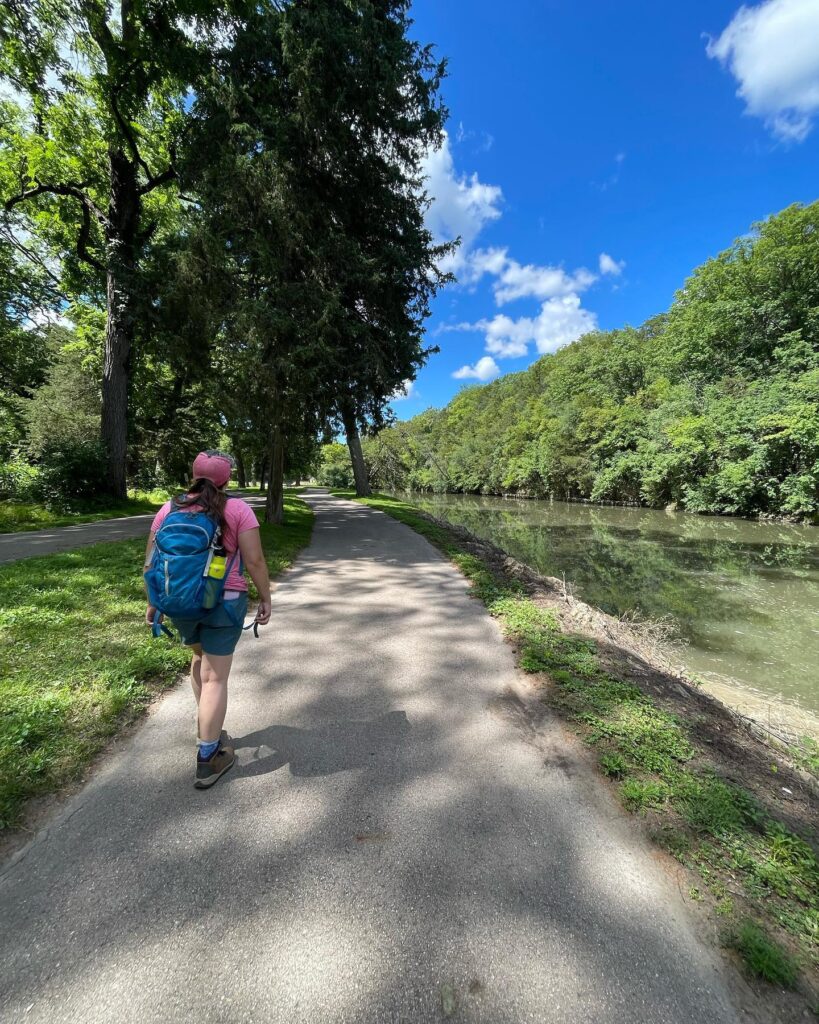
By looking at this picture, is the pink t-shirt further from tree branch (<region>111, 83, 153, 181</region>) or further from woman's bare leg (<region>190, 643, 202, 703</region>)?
tree branch (<region>111, 83, 153, 181</region>)

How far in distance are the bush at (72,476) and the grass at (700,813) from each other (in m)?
13.8

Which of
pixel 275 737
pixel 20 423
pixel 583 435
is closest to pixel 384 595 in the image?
pixel 275 737

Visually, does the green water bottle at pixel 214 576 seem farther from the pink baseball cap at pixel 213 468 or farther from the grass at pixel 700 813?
the grass at pixel 700 813

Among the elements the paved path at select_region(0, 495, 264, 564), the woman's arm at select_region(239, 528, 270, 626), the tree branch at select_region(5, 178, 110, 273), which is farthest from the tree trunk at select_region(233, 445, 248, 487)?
the woman's arm at select_region(239, 528, 270, 626)

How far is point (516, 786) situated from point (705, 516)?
2796 cm

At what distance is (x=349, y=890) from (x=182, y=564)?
1698 millimetres

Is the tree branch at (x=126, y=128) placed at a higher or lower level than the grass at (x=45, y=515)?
higher

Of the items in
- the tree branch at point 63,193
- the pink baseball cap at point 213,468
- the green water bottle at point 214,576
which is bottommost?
the green water bottle at point 214,576

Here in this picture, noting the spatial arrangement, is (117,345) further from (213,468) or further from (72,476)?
(213,468)

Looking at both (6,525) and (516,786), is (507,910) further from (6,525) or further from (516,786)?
(6,525)

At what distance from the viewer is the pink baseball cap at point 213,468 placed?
8.16 ft

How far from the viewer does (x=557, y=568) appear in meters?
11.3

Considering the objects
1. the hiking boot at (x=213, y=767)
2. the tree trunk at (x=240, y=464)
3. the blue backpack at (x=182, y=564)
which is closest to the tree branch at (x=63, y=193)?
the tree trunk at (x=240, y=464)

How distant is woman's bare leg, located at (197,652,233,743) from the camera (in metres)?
2.49
